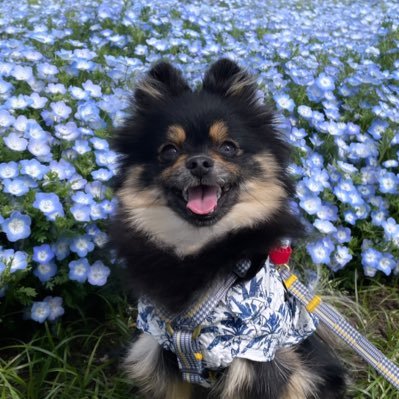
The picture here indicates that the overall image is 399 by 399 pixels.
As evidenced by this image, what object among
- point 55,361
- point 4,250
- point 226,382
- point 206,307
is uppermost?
point 206,307

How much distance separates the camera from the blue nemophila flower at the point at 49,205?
2.62 m

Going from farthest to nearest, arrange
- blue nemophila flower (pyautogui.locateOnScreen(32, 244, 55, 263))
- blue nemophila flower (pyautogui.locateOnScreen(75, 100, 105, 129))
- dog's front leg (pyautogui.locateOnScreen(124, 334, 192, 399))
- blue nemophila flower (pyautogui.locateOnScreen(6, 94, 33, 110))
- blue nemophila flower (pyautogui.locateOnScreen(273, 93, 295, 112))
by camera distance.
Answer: blue nemophila flower (pyautogui.locateOnScreen(273, 93, 295, 112))
blue nemophila flower (pyautogui.locateOnScreen(75, 100, 105, 129))
blue nemophila flower (pyautogui.locateOnScreen(6, 94, 33, 110))
blue nemophila flower (pyautogui.locateOnScreen(32, 244, 55, 263))
dog's front leg (pyautogui.locateOnScreen(124, 334, 192, 399))

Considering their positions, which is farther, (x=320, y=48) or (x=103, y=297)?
(x=320, y=48)

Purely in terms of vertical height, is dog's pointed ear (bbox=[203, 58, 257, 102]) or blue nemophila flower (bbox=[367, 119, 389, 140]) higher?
dog's pointed ear (bbox=[203, 58, 257, 102])

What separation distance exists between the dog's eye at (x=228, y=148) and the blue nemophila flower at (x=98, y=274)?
0.99m

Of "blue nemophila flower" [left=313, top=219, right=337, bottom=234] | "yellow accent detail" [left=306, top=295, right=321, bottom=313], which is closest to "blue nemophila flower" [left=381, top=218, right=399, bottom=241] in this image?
"blue nemophila flower" [left=313, top=219, right=337, bottom=234]

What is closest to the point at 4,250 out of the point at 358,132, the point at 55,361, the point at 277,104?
the point at 55,361

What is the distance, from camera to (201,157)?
202 cm

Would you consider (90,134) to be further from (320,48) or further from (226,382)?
(320,48)

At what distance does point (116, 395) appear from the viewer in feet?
8.94

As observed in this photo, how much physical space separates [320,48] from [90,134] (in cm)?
297

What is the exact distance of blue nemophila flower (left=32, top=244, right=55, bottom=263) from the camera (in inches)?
103

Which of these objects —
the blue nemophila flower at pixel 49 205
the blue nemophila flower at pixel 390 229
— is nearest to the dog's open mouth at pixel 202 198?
the blue nemophila flower at pixel 49 205

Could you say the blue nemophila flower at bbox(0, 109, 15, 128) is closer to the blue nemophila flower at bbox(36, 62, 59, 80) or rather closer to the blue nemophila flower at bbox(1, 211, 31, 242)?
the blue nemophila flower at bbox(1, 211, 31, 242)
